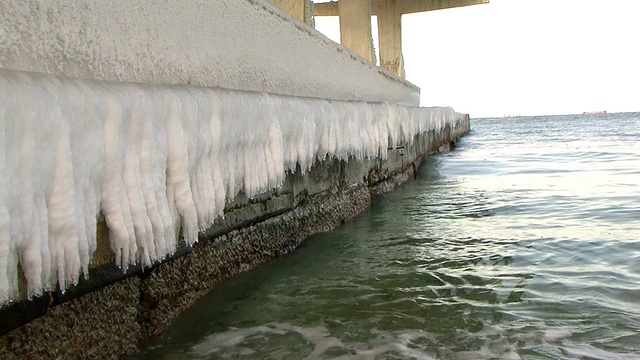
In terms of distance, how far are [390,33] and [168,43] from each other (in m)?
13.2

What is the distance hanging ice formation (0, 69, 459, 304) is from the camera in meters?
1.47

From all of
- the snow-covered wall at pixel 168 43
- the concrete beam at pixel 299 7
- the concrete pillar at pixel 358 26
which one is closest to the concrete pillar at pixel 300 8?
the concrete beam at pixel 299 7

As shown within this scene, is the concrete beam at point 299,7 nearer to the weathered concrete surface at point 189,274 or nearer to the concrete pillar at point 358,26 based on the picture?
the weathered concrete surface at point 189,274

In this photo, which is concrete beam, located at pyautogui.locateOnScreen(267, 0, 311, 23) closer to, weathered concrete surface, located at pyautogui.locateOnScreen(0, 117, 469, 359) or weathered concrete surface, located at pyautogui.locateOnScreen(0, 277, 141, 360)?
weathered concrete surface, located at pyautogui.locateOnScreen(0, 117, 469, 359)

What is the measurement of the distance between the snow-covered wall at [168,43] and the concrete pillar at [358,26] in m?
4.98

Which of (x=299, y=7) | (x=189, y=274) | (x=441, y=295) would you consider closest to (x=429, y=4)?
(x=299, y=7)

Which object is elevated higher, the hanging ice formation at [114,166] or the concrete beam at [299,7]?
the concrete beam at [299,7]

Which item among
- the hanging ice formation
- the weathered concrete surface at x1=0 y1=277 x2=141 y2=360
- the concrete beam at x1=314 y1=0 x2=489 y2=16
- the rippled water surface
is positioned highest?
the concrete beam at x1=314 y1=0 x2=489 y2=16

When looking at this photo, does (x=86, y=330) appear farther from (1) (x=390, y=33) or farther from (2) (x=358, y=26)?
(1) (x=390, y=33)

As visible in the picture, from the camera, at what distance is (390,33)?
1535 centimetres

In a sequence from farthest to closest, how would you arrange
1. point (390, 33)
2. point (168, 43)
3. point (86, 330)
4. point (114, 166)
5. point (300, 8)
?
point (390, 33) < point (300, 8) < point (168, 43) < point (86, 330) < point (114, 166)

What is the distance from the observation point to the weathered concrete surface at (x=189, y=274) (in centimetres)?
199

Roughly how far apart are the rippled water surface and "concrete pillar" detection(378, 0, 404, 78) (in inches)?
383

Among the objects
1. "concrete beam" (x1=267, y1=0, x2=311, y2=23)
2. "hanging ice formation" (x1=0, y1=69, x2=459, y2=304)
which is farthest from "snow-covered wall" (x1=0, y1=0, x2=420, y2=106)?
"concrete beam" (x1=267, y1=0, x2=311, y2=23)
